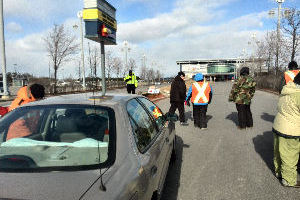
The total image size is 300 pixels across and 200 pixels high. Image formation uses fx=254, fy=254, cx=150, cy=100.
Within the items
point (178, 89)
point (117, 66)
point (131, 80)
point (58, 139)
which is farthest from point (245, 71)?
point (117, 66)

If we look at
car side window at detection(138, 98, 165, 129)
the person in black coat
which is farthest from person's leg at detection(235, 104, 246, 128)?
car side window at detection(138, 98, 165, 129)

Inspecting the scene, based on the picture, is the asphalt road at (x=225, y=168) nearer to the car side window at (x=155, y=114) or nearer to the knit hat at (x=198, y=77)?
the car side window at (x=155, y=114)

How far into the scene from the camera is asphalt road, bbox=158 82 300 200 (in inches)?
142

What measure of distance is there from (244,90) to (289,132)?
3.96 meters

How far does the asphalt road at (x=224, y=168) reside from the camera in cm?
360

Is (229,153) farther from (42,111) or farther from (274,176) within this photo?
(42,111)

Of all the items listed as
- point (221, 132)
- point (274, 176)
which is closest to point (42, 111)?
point (274, 176)

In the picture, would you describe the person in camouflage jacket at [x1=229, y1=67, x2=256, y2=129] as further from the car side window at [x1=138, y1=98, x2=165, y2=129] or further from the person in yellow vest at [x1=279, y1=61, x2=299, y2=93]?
the car side window at [x1=138, y1=98, x2=165, y2=129]

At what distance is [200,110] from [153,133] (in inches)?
201

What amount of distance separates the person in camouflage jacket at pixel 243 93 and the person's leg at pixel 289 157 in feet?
12.5

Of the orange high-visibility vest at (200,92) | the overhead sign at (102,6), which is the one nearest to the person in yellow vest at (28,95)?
the overhead sign at (102,6)

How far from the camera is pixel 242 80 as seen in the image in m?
7.57

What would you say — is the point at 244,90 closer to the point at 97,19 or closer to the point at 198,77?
the point at 198,77

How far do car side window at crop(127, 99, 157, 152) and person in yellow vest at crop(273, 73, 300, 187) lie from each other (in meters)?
1.94
